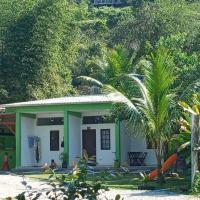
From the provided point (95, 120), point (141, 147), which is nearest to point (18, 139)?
point (95, 120)

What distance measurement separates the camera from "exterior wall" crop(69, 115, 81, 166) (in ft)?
87.7

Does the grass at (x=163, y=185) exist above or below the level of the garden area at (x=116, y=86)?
below

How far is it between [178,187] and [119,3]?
83683 millimetres

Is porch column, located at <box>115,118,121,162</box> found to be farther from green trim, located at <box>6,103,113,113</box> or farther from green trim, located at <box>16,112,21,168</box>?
green trim, located at <box>16,112,21,168</box>

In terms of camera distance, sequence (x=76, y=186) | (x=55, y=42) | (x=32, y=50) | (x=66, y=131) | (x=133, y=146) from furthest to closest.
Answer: (x=55, y=42) < (x=32, y=50) < (x=133, y=146) < (x=66, y=131) < (x=76, y=186)

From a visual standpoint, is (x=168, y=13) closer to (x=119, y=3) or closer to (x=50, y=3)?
(x=50, y=3)

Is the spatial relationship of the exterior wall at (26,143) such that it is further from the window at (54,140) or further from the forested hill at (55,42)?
the forested hill at (55,42)

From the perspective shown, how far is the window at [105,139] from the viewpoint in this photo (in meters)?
27.8

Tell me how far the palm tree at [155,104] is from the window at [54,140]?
440 inches

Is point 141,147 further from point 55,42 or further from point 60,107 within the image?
point 55,42

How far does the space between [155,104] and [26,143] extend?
12314 millimetres

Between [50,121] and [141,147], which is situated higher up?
[50,121]

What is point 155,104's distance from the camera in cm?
1748

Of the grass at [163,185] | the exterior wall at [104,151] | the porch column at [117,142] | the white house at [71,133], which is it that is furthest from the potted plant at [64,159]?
the grass at [163,185]
